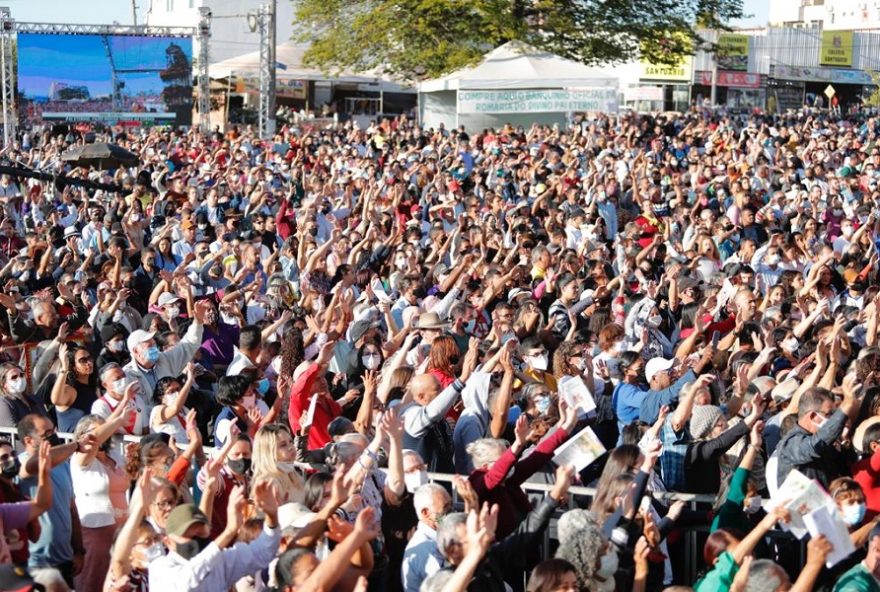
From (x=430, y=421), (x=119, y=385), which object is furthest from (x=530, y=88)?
(x=430, y=421)

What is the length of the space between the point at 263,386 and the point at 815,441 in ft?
11.1

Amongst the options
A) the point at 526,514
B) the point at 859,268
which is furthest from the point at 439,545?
the point at 859,268

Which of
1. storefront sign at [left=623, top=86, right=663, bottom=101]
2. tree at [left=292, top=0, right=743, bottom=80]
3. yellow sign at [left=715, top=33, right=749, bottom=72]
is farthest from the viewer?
yellow sign at [left=715, top=33, right=749, bottom=72]

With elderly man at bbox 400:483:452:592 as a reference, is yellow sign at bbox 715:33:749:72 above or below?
above

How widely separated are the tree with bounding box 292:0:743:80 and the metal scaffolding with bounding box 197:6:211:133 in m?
6.72

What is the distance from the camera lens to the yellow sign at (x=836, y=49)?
51.7 m

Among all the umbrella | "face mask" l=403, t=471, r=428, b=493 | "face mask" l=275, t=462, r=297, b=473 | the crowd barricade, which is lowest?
the crowd barricade

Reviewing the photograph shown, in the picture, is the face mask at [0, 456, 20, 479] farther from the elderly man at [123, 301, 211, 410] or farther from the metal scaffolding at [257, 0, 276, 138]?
the metal scaffolding at [257, 0, 276, 138]

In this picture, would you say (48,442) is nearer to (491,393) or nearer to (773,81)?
(491,393)

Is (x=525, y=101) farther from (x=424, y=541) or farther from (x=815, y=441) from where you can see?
(x=424, y=541)

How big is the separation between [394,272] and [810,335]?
4007mm

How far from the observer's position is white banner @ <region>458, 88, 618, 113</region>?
28.2 meters

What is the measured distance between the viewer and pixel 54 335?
9688 mm

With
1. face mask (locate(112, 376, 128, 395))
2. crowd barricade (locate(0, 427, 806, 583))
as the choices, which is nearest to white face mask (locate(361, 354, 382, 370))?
face mask (locate(112, 376, 128, 395))
